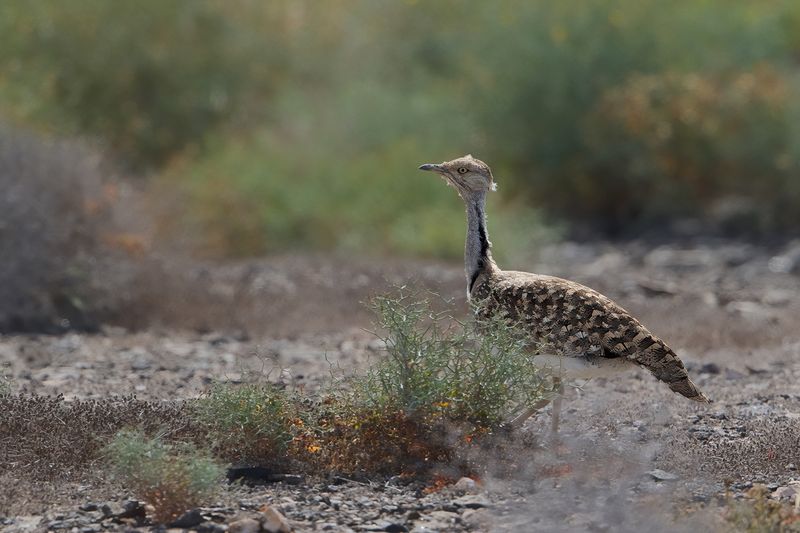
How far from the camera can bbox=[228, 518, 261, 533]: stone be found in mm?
5137

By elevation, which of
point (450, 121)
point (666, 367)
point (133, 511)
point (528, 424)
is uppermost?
point (450, 121)

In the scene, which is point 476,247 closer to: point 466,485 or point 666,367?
point 666,367

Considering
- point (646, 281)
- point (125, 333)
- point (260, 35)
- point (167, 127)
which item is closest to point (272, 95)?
point (260, 35)

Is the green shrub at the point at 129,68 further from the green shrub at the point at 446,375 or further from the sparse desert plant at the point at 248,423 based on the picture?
the green shrub at the point at 446,375

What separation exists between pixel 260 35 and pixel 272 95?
0.94m

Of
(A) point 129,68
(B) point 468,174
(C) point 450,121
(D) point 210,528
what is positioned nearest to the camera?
(D) point 210,528

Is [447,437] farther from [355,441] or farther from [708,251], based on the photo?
[708,251]

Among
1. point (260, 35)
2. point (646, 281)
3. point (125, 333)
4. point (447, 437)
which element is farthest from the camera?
point (260, 35)

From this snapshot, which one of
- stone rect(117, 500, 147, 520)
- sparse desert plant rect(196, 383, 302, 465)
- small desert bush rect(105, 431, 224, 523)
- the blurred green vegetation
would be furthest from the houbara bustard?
the blurred green vegetation

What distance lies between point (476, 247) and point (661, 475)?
1822mm

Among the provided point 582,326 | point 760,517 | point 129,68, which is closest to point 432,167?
point 582,326

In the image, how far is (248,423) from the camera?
606 cm

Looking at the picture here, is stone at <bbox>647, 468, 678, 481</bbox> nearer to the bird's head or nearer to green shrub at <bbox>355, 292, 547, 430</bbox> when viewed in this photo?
green shrub at <bbox>355, 292, 547, 430</bbox>

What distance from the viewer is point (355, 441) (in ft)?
19.9
